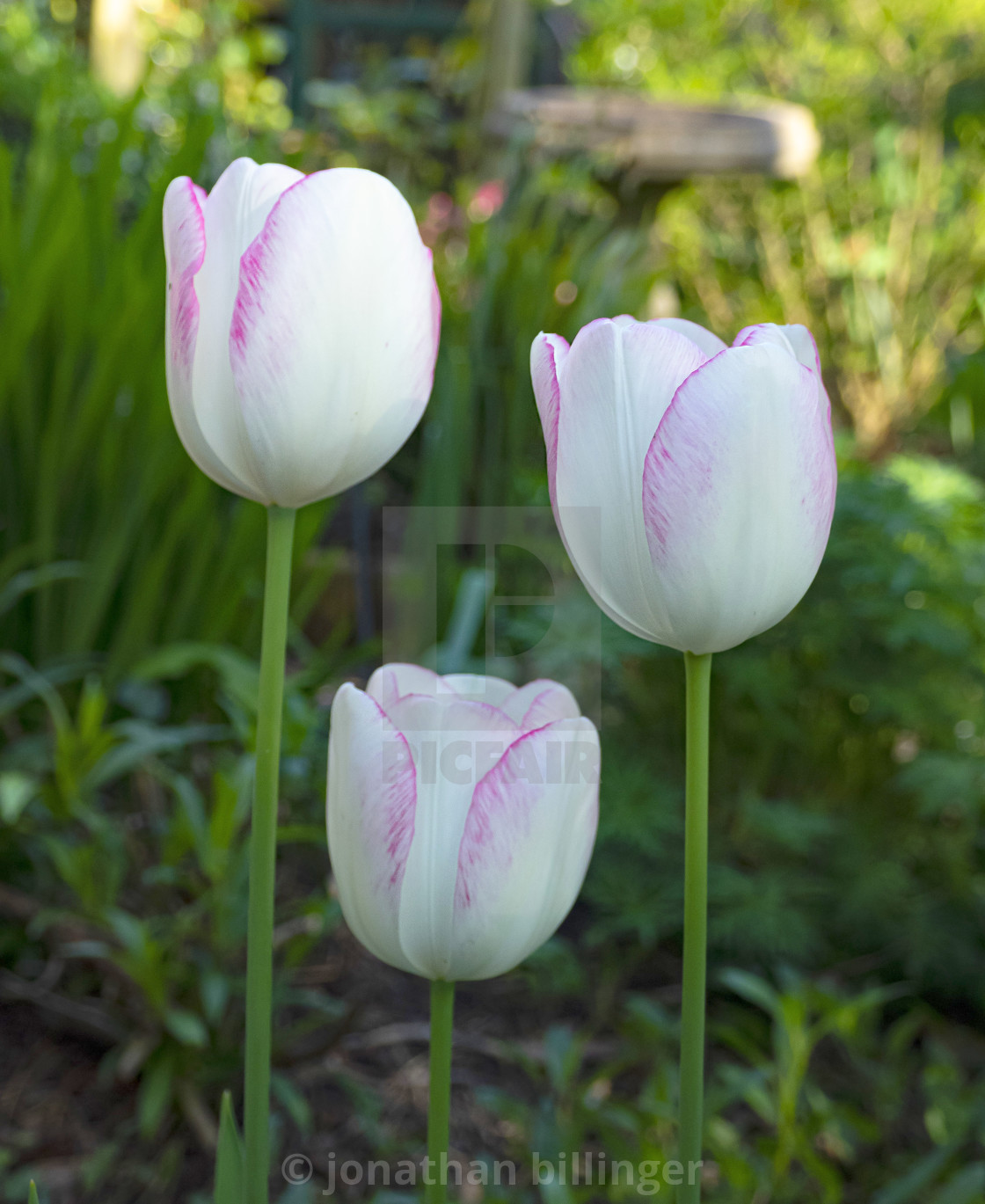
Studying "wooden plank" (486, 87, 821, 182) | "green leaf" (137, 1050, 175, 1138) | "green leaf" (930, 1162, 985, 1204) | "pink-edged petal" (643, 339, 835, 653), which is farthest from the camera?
"wooden plank" (486, 87, 821, 182)

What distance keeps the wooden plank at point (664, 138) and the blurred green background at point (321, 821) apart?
3.14ft

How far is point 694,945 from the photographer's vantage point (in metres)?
0.38

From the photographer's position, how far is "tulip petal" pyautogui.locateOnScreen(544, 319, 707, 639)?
1.26ft

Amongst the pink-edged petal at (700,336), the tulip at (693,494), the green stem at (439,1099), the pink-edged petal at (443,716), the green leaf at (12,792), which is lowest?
the green leaf at (12,792)

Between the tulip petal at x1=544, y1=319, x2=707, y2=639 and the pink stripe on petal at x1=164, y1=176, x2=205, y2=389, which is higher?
the pink stripe on petal at x1=164, y1=176, x2=205, y2=389

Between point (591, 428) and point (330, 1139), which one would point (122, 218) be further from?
point (591, 428)

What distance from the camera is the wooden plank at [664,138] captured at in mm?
2879

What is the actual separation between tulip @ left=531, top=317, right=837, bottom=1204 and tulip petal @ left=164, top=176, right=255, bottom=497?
131 mm

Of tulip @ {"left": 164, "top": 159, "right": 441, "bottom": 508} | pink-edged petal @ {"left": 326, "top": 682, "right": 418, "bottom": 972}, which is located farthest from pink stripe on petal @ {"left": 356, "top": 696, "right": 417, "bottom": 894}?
tulip @ {"left": 164, "top": 159, "right": 441, "bottom": 508}

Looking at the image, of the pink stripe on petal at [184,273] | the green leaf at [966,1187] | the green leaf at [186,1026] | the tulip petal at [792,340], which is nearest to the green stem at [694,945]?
the tulip petal at [792,340]

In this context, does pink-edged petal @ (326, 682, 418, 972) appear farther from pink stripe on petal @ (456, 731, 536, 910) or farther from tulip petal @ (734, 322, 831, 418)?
tulip petal @ (734, 322, 831, 418)

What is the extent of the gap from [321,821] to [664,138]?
2215mm

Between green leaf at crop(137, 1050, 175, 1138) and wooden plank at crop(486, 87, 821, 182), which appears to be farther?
wooden plank at crop(486, 87, 821, 182)

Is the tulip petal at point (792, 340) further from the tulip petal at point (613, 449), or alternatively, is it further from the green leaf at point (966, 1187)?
the green leaf at point (966, 1187)
